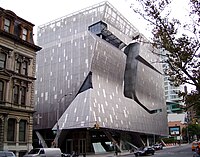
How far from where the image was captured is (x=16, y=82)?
40.1 m

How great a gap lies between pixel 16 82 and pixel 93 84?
2800 cm

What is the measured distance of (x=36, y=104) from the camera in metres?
78.4

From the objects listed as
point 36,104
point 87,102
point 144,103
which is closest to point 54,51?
point 36,104

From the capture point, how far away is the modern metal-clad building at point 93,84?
6381cm

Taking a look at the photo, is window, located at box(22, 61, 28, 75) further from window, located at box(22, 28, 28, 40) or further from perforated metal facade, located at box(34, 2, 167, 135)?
perforated metal facade, located at box(34, 2, 167, 135)

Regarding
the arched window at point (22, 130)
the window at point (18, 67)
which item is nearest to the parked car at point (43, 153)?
the arched window at point (22, 130)

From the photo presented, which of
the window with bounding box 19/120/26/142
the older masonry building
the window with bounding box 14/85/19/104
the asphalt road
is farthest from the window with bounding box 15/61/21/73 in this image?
the asphalt road

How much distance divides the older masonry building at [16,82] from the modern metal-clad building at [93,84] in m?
18.6

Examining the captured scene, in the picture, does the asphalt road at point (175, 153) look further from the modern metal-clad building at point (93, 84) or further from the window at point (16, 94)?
the window at point (16, 94)

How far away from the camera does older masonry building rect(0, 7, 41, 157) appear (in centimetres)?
3788

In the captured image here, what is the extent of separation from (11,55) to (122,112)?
3750 cm

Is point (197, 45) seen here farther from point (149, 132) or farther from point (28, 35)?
point (149, 132)

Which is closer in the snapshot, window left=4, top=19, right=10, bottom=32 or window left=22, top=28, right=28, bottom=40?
window left=4, top=19, right=10, bottom=32

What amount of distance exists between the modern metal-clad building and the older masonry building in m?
18.6
